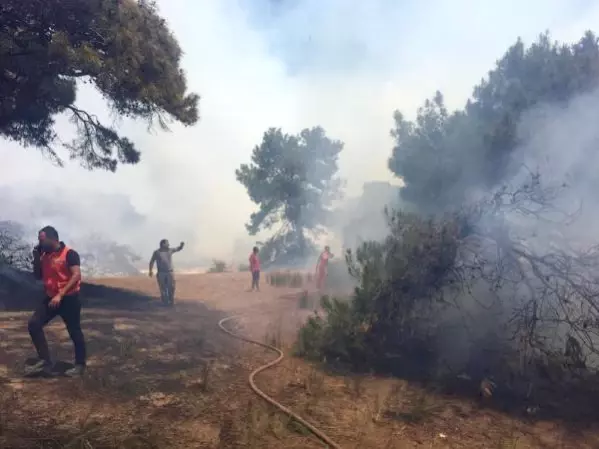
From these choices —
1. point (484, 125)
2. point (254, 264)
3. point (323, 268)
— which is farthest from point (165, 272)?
point (484, 125)

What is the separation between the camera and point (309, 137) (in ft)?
102

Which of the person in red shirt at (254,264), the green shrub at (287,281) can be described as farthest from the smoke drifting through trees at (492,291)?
the green shrub at (287,281)

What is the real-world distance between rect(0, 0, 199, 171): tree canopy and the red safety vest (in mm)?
4880

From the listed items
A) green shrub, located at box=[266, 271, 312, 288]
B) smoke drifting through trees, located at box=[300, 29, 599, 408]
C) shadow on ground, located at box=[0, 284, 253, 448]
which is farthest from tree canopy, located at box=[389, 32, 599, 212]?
shadow on ground, located at box=[0, 284, 253, 448]

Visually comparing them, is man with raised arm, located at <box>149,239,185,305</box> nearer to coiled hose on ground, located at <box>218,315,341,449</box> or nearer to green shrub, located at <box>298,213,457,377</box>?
coiled hose on ground, located at <box>218,315,341,449</box>

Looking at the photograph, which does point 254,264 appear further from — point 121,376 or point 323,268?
point 121,376

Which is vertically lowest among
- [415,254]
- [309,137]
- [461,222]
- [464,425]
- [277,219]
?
[464,425]

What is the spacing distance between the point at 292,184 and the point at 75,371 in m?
24.2

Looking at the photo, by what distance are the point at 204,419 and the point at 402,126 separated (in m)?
17.9

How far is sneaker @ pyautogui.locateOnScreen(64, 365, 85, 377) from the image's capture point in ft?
18.4

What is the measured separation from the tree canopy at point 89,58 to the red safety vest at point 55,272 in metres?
4.88

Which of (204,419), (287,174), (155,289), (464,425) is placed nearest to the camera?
(204,419)

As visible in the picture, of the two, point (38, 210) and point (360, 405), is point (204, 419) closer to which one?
point (360, 405)

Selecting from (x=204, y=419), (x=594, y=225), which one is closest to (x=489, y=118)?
(x=594, y=225)
